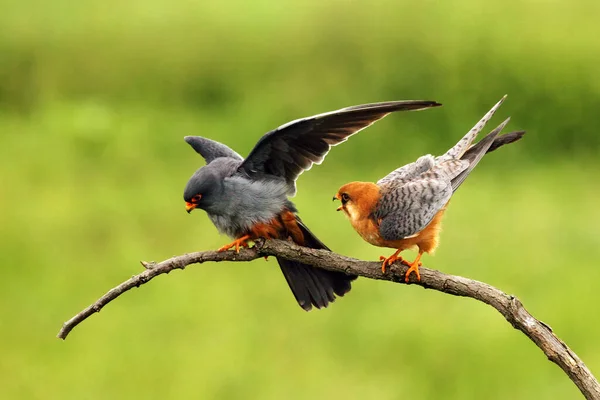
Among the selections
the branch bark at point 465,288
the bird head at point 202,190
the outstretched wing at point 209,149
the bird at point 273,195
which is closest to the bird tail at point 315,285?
the bird at point 273,195

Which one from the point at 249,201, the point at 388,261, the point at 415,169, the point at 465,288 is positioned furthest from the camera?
the point at 249,201

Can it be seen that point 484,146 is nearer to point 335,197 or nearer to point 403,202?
point 403,202

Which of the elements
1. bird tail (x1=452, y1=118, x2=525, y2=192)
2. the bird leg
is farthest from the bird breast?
bird tail (x1=452, y1=118, x2=525, y2=192)

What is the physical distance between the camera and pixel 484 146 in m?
2.65

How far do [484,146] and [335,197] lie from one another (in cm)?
52

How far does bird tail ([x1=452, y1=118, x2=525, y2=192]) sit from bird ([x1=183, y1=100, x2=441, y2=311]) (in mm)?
423

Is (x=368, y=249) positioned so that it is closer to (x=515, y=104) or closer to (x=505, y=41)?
(x=515, y=104)

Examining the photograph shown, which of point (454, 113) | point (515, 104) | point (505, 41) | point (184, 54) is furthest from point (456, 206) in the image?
point (184, 54)

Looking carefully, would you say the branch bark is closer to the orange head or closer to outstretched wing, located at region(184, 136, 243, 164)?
the orange head

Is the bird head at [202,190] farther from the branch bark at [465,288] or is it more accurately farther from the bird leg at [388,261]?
the bird leg at [388,261]

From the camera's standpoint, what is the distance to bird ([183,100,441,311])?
116 inches

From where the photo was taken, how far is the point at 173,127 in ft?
33.7

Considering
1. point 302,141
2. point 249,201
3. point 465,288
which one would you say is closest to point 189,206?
point 249,201

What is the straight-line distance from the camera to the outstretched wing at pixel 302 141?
103 inches
